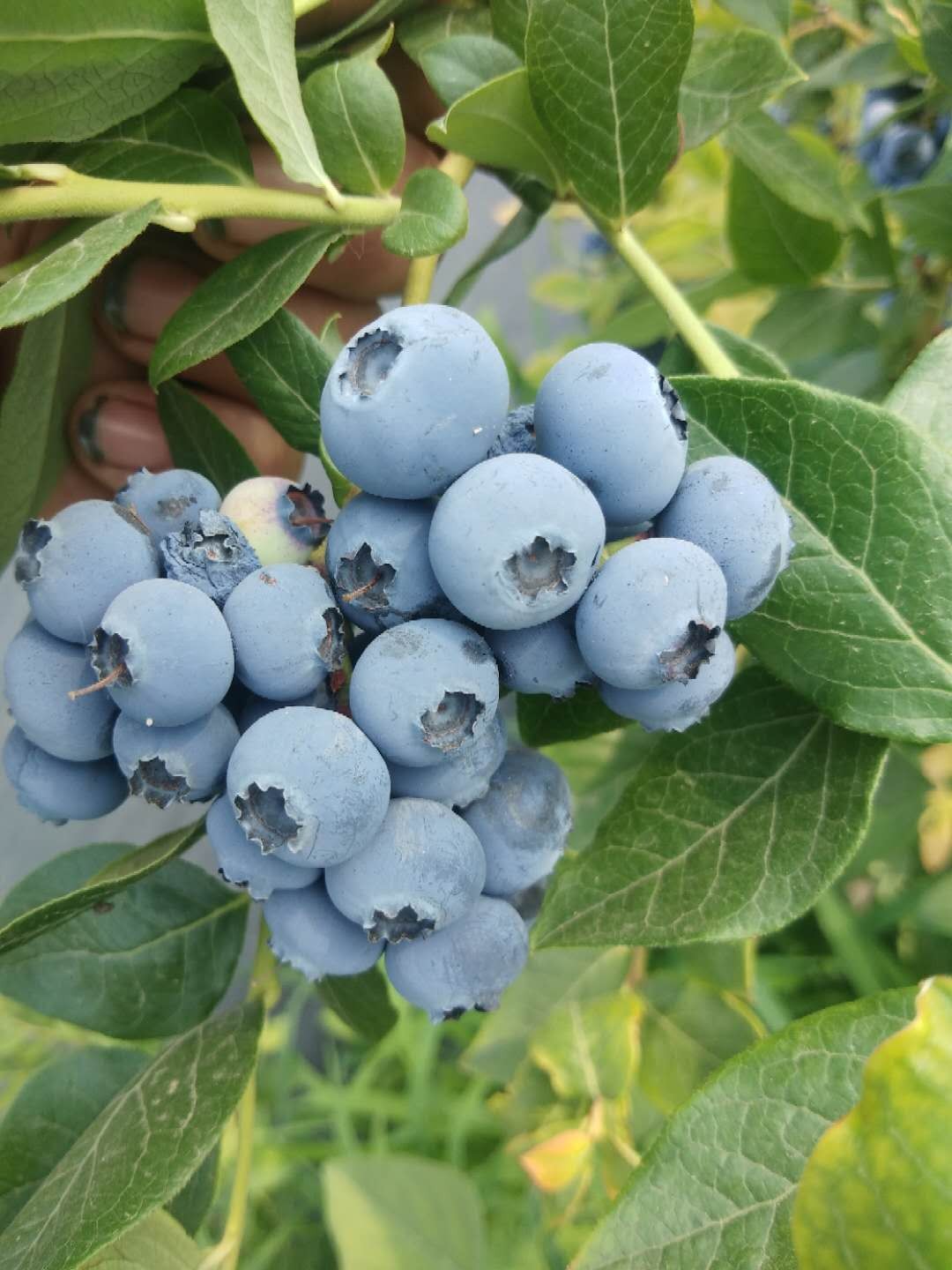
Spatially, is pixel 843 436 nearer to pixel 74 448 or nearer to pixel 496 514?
pixel 496 514

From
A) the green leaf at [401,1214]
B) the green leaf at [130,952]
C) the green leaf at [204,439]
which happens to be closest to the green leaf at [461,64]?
the green leaf at [204,439]

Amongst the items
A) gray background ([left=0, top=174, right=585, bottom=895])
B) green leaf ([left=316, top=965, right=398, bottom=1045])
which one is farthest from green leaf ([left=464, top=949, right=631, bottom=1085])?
gray background ([left=0, top=174, right=585, bottom=895])

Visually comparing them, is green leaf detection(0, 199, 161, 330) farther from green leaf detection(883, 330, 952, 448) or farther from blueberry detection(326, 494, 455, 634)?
green leaf detection(883, 330, 952, 448)

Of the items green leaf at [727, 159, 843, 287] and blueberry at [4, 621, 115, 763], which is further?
green leaf at [727, 159, 843, 287]

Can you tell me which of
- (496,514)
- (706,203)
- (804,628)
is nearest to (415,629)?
(496,514)

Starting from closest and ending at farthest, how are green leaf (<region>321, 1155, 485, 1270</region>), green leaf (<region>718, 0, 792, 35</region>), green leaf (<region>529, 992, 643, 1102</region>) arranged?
green leaf (<region>718, 0, 792, 35</region>)
green leaf (<region>529, 992, 643, 1102</region>)
green leaf (<region>321, 1155, 485, 1270</region>)

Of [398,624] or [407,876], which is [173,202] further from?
[407,876]

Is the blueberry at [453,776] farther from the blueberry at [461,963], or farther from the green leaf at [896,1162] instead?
the green leaf at [896,1162]

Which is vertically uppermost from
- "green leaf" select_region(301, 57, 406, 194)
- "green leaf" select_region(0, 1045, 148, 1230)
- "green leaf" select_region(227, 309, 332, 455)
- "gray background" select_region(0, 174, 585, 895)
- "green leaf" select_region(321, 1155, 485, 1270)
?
"green leaf" select_region(301, 57, 406, 194)

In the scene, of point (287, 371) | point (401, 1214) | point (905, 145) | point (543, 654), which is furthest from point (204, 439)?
point (401, 1214)
